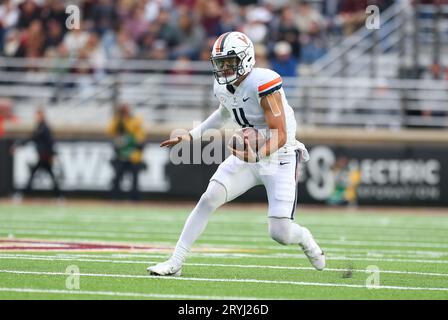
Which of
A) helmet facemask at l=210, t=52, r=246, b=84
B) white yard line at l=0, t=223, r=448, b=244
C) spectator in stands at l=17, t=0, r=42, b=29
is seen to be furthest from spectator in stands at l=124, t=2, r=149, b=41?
helmet facemask at l=210, t=52, r=246, b=84

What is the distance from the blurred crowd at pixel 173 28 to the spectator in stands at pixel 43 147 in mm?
1870

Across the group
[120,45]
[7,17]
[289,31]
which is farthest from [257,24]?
[7,17]

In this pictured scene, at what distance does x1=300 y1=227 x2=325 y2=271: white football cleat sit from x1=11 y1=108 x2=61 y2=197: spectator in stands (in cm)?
1090

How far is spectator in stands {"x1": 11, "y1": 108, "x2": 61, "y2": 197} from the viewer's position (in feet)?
58.7

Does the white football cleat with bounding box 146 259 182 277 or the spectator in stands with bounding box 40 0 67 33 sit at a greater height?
the spectator in stands with bounding box 40 0 67 33

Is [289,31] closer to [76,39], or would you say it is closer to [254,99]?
[76,39]

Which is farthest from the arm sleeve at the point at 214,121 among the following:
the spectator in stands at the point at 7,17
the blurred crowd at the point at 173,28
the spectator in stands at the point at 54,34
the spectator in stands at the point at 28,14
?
the spectator in stands at the point at 7,17

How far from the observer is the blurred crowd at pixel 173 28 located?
18969mm

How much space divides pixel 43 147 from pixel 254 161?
11294 millimetres

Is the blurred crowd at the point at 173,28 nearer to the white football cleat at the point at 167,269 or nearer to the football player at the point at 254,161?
the football player at the point at 254,161

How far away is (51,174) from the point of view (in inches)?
714

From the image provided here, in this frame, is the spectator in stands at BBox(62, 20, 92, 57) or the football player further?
the spectator in stands at BBox(62, 20, 92, 57)

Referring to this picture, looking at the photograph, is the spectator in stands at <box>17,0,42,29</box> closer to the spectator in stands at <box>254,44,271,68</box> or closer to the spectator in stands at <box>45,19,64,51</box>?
the spectator in stands at <box>45,19,64,51</box>

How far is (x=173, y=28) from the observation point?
1948 cm
